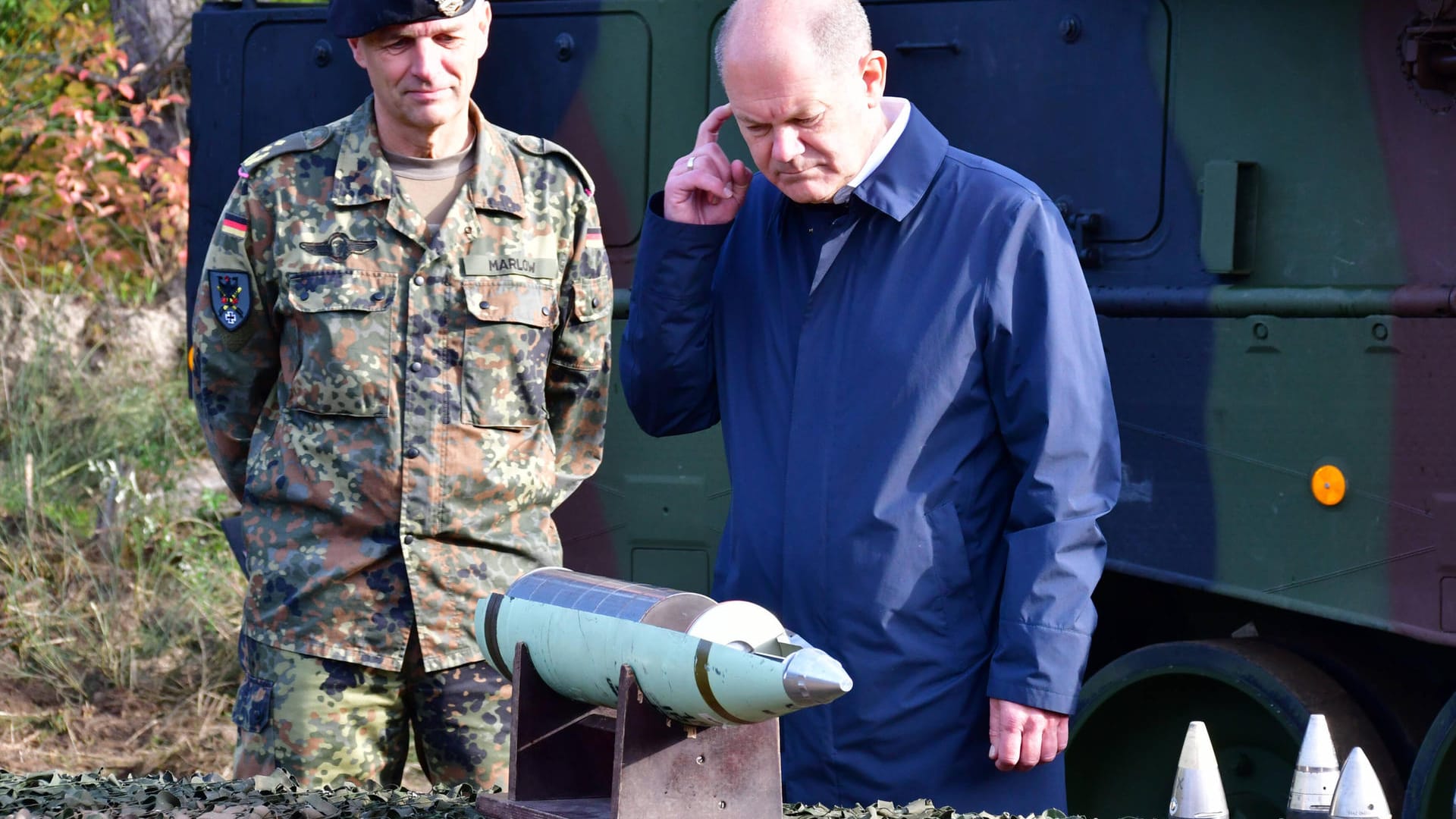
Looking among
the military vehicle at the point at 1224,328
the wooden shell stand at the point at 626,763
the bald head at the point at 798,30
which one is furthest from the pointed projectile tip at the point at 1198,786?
the military vehicle at the point at 1224,328

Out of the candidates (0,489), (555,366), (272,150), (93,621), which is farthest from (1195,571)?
(0,489)

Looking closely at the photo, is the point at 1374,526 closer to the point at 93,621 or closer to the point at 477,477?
the point at 477,477

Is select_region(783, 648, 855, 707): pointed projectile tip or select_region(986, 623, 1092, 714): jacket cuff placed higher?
select_region(783, 648, 855, 707): pointed projectile tip

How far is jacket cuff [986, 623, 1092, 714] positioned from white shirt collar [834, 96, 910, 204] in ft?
2.05

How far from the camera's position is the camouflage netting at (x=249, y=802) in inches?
80.3

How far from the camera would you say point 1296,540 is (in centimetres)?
341

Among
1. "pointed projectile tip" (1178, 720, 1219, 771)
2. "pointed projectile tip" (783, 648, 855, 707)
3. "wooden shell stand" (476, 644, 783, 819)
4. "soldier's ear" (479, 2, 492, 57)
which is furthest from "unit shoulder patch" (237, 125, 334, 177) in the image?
"pointed projectile tip" (1178, 720, 1219, 771)

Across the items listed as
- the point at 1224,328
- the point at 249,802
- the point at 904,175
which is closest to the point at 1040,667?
the point at 904,175

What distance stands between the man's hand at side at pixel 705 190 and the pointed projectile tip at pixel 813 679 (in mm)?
983

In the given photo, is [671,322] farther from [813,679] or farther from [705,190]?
[813,679]

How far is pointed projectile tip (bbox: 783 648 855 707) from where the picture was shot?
5.52ft

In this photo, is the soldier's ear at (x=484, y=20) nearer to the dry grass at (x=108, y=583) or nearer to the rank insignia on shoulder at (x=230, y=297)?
the rank insignia on shoulder at (x=230, y=297)

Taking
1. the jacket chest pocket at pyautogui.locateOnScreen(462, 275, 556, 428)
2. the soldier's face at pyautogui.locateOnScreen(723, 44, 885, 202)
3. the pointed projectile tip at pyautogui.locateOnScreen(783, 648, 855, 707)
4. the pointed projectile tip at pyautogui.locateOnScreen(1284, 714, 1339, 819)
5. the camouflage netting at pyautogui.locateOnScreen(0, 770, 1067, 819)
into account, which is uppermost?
the soldier's face at pyautogui.locateOnScreen(723, 44, 885, 202)

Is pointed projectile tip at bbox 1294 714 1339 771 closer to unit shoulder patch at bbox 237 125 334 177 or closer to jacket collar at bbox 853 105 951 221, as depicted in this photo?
jacket collar at bbox 853 105 951 221
